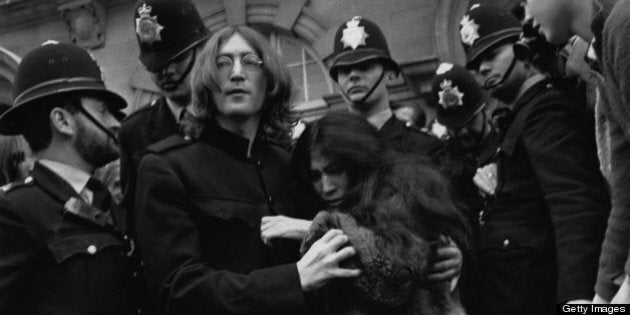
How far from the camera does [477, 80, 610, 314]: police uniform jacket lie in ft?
11.0

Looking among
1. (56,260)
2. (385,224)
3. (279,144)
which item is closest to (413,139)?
(279,144)

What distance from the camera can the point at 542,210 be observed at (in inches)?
147

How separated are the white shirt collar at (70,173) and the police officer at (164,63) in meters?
0.50

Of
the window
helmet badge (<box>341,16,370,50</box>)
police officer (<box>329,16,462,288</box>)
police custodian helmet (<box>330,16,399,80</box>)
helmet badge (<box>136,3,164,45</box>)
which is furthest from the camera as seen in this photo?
the window

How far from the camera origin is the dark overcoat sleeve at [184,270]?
123 inches

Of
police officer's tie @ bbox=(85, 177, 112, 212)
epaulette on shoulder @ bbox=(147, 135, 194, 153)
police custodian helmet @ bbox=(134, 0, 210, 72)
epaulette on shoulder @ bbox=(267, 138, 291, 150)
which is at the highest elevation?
police custodian helmet @ bbox=(134, 0, 210, 72)

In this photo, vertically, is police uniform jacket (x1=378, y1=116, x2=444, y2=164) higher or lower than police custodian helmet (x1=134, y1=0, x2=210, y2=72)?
lower

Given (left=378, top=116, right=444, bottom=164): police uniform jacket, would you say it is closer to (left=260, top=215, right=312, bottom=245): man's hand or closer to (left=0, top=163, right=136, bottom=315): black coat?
(left=260, top=215, right=312, bottom=245): man's hand

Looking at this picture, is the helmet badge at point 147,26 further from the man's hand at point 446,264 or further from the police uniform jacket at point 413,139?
the man's hand at point 446,264

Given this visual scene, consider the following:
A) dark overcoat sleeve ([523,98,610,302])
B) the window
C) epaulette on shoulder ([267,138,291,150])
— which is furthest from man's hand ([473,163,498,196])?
the window

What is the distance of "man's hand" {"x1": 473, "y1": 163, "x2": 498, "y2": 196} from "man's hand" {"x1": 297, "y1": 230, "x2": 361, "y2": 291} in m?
1.15

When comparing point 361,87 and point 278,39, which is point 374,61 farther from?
point 278,39

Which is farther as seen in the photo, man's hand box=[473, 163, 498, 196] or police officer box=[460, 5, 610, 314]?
man's hand box=[473, 163, 498, 196]

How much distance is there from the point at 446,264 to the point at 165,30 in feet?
7.72
